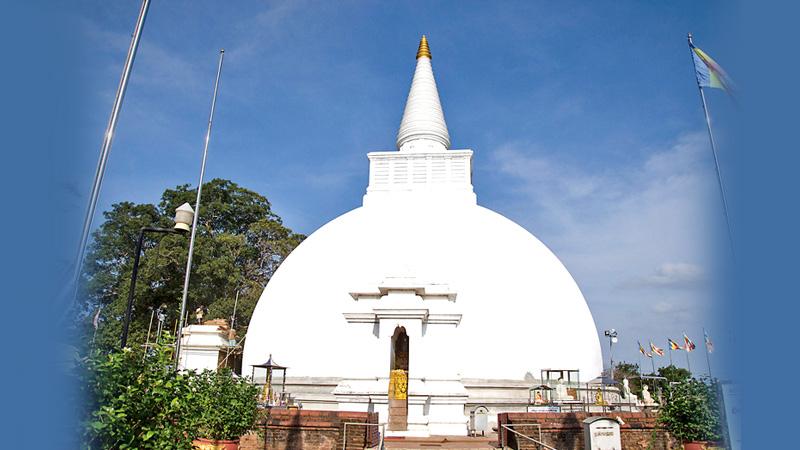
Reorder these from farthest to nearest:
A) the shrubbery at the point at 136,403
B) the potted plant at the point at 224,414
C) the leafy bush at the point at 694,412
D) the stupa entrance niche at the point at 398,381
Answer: the stupa entrance niche at the point at 398,381
the potted plant at the point at 224,414
the leafy bush at the point at 694,412
the shrubbery at the point at 136,403

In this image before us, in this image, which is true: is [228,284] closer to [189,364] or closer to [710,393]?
[189,364]

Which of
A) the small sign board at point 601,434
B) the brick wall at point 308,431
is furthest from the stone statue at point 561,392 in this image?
the brick wall at point 308,431

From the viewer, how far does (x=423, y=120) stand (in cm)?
2514

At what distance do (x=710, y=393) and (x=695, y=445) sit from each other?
3.16ft

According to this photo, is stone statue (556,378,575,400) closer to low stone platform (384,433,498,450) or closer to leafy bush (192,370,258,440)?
low stone platform (384,433,498,450)

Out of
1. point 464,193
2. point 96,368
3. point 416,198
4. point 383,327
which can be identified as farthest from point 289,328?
point 96,368

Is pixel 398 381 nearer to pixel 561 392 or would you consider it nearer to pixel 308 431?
pixel 308 431

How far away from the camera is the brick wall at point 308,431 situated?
11.3 meters

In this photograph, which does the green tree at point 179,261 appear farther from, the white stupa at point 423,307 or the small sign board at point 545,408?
the small sign board at point 545,408

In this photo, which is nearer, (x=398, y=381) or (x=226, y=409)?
(x=226, y=409)

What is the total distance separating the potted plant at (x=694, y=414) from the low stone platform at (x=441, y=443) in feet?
13.6

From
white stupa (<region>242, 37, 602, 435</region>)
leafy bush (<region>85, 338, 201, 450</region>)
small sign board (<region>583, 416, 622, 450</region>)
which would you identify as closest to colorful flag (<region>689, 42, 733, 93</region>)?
small sign board (<region>583, 416, 622, 450</region>)

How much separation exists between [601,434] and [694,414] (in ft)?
6.13

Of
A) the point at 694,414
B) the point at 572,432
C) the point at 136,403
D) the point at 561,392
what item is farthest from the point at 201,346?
the point at 694,414
